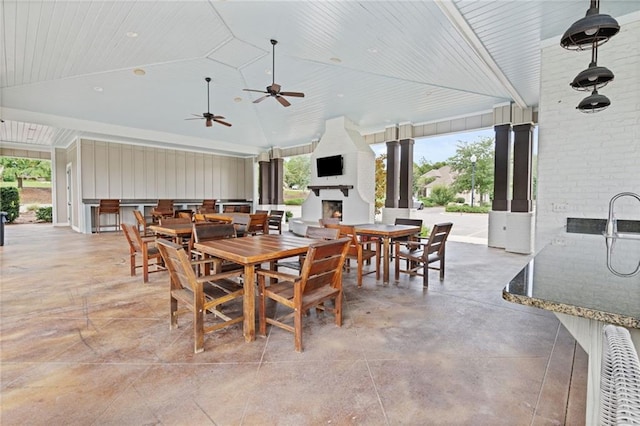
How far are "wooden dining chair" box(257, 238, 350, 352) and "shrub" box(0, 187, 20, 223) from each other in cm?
1509

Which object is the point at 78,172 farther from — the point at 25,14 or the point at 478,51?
the point at 478,51

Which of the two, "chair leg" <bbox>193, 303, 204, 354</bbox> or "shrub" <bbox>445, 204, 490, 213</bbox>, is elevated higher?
"shrub" <bbox>445, 204, 490, 213</bbox>

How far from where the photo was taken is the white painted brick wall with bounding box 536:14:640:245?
347 cm

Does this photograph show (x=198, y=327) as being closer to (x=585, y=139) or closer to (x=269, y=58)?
(x=585, y=139)

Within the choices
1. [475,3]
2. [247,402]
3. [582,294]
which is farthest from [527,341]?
[475,3]

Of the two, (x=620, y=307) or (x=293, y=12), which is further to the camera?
(x=293, y=12)

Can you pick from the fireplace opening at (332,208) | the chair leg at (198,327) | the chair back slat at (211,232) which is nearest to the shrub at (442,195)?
the fireplace opening at (332,208)

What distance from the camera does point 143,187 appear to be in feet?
35.1

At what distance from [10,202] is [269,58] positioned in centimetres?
1323

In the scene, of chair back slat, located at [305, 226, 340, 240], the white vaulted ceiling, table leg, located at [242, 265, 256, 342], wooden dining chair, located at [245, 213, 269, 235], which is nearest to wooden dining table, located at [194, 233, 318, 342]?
table leg, located at [242, 265, 256, 342]

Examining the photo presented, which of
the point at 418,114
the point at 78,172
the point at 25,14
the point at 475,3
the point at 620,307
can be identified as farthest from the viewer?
the point at 78,172

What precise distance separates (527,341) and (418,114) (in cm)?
646

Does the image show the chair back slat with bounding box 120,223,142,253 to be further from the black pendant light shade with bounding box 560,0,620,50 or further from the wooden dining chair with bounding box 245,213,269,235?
the black pendant light shade with bounding box 560,0,620,50

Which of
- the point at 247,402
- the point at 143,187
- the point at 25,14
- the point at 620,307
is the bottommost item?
the point at 247,402
